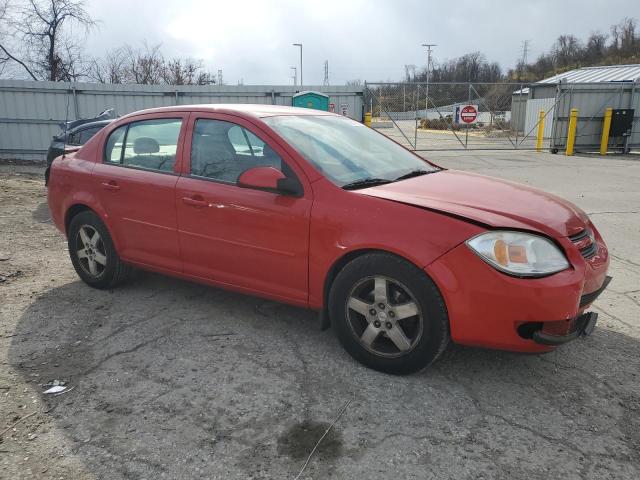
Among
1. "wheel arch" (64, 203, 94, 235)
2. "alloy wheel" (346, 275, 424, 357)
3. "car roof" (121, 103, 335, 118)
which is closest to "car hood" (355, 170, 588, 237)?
"alloy wheel" (346, 275, 424, 357)

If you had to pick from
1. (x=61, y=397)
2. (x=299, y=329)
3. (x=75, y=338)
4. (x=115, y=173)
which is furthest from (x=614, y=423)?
(x=115, y=173)

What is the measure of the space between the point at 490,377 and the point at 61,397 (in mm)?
2511

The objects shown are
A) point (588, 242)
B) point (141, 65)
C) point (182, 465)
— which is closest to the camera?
point (182, 465)

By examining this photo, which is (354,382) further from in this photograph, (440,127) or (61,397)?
(440,127)

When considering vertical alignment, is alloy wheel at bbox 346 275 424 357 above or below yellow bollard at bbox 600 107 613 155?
below

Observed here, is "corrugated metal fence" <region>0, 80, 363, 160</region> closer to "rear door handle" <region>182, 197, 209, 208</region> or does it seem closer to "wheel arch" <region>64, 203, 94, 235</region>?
"wheel arch" <region>64, 203, 94, 235</region>

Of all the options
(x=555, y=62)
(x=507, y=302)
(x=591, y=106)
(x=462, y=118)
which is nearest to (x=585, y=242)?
(x=507, y=302)

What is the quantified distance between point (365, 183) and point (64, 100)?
49.9ft

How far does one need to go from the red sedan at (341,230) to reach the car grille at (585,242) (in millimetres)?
14

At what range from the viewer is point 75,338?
371 cm

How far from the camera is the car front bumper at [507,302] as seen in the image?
2.69 metres

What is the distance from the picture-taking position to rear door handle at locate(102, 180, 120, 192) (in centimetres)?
424

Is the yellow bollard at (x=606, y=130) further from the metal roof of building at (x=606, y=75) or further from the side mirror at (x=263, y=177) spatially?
the side mirror at (x=263, y=177)

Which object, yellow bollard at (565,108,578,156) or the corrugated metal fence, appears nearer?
the corrugated metal fence
